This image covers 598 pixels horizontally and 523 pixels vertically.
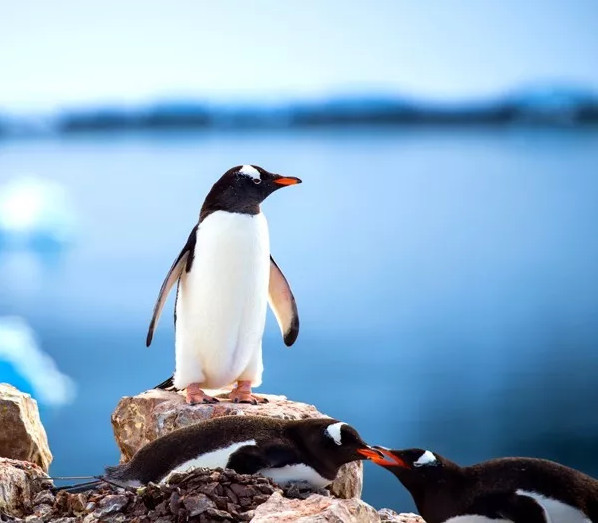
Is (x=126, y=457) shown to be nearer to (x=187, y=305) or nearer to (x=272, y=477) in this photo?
(x=187, y=305)

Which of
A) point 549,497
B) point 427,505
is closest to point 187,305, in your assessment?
point 427,505

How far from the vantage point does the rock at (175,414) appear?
380cm

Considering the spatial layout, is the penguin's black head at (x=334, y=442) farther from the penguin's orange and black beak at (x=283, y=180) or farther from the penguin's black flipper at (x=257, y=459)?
the penguin's orange and black beak at (x=283, y=180)

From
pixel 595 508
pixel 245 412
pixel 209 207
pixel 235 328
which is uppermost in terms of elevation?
pixel 209 207

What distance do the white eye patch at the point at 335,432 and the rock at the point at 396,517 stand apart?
1.87ft

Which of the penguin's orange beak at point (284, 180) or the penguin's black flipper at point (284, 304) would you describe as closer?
the penguin's orange beak at point (284, 180)

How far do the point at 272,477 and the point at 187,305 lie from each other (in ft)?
3.59

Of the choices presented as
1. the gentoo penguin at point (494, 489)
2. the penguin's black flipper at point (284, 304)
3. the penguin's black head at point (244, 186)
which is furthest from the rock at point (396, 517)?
the penguin's black head at point (244, 186)

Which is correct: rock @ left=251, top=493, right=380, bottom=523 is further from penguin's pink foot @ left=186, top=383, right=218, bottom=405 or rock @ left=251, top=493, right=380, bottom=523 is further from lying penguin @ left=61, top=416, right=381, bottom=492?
penguin's pink foot @ left=186, top=383, right=218, bottom=405

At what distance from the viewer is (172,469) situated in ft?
10.7

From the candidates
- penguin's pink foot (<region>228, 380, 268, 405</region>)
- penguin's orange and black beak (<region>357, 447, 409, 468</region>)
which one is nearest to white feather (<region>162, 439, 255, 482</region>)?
penguin's orange and black beak (<region>357, 447, 409, 468</region>)

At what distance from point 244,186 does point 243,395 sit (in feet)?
2.41

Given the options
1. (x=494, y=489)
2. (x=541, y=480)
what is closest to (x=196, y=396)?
(x=494, y=489)

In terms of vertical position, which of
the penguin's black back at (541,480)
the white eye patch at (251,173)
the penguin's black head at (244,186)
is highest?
the white eye patch at (251,173)
